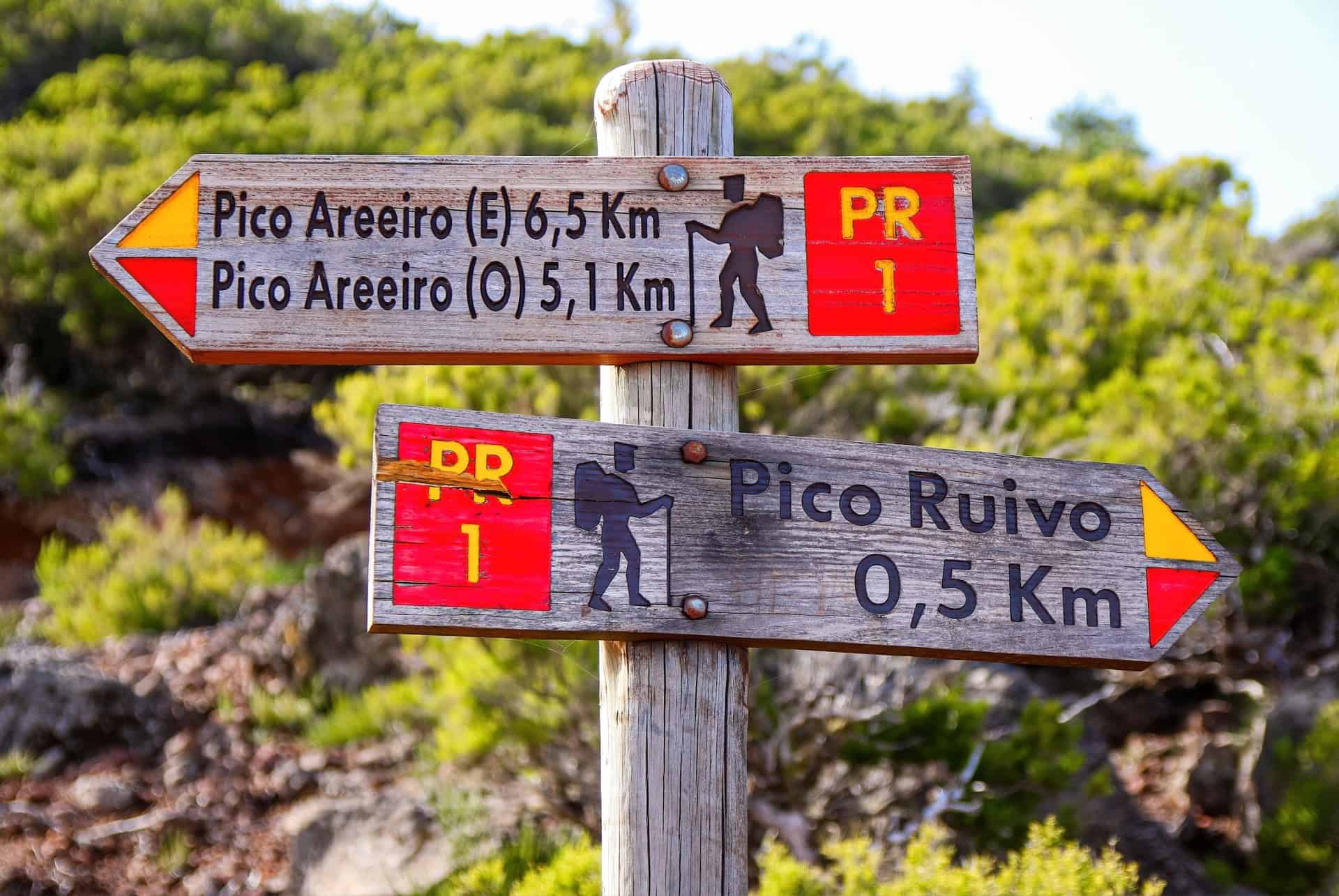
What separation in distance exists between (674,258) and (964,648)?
878 millimetres

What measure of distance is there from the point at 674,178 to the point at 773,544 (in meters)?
0.71

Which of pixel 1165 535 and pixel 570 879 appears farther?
pixel 570 879

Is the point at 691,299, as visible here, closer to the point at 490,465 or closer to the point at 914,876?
the point at 490,465

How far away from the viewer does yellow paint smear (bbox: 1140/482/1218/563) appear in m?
2.17

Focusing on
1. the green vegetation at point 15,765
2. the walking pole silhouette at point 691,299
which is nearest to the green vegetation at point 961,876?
the walking pole silhouette at point 691,299

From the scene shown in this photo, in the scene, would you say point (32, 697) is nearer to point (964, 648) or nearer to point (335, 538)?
point (335, 538)

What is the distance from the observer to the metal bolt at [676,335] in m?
2.08

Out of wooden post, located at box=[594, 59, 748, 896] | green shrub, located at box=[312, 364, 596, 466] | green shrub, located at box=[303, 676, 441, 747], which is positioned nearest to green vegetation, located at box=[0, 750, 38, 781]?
green shrub, located at box=[303, 676, 441, 747]

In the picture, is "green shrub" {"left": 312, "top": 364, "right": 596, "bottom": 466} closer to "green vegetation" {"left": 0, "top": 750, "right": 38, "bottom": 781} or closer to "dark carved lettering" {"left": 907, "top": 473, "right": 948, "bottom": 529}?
"green vegetation" {"left": 0, "top": 750, "right": 38, "bottom": 781}

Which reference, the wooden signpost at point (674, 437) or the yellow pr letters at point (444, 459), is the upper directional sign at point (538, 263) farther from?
the yellow pr letters at point (444, 459)

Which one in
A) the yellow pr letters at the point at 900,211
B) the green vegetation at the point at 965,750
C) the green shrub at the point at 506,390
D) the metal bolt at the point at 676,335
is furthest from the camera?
the green shrub at the point at 506,390

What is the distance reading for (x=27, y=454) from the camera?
8.92m

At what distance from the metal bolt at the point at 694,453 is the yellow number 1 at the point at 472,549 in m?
0.38

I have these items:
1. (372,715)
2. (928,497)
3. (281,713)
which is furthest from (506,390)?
(928,497)
